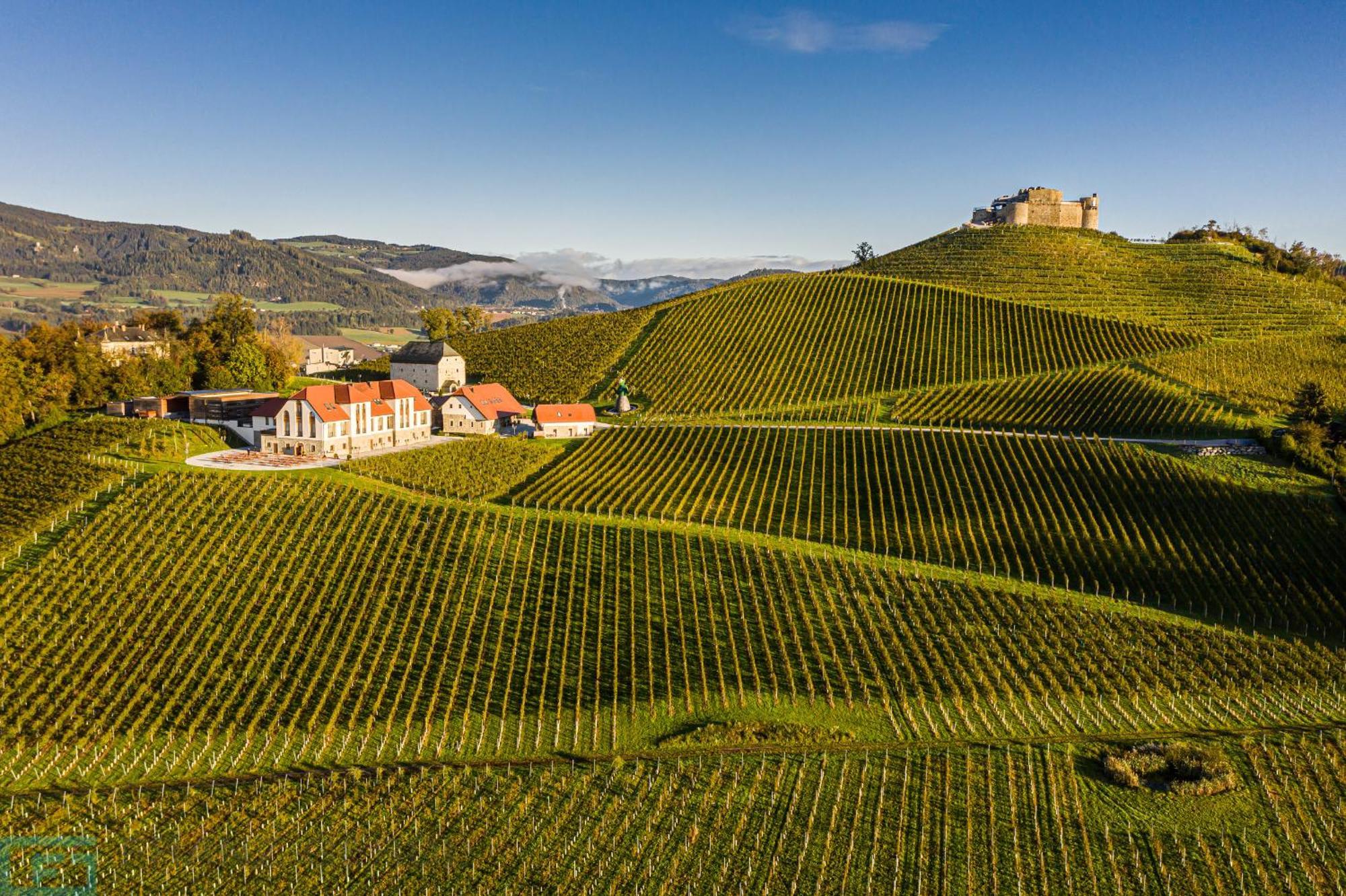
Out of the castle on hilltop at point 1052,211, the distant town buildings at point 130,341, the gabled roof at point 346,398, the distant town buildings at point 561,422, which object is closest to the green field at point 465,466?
the distant town buildings at point 561,422

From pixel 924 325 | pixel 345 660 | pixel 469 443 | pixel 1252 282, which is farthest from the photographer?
pixel 1252 282

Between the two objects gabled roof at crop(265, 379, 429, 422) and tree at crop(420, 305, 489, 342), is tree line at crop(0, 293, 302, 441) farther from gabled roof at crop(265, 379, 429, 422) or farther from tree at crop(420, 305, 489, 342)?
tree at crop(420, 305, 489, 342)

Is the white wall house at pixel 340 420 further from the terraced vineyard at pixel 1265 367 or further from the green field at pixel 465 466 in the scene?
the terraced vineyard at pixel 1265 367

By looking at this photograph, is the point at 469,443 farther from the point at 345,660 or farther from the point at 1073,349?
the point at 1073,349

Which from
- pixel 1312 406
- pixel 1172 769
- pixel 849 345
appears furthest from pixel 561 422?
pixel 1312 406

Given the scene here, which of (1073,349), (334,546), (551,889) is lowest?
(551,889)

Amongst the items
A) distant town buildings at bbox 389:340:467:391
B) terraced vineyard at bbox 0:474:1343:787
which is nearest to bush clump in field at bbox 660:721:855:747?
terraced vineyard at bbox 0:474:1343:787

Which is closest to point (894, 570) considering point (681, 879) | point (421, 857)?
point (681, 879)
